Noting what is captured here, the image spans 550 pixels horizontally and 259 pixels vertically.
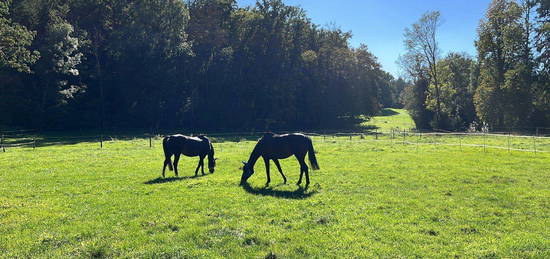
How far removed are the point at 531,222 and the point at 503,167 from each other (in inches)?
386

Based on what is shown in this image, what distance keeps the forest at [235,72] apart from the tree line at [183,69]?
0.16 m

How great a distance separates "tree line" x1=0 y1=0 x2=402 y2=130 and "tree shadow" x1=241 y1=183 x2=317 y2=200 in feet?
119

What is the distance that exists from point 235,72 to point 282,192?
44058 mm

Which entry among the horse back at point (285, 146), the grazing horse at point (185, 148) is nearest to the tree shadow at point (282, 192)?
the horse back at point (285, 146)

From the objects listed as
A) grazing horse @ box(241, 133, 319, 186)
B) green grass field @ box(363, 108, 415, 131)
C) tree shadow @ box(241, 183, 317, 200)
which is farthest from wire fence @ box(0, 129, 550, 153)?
green grass field @ box(363, 108, 415, 131)

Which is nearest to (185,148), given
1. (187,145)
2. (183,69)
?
(187,145)

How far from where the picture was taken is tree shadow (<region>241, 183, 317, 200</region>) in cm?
1137

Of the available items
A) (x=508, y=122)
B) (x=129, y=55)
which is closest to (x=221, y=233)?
(x=129, y=55)

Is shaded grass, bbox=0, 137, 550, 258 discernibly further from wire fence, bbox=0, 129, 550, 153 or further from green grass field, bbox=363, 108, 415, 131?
green grass field, bbox=363, 108, 415, 131

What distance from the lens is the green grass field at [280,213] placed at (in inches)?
274

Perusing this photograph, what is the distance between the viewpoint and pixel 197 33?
56.8m

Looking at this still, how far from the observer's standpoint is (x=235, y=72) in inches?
2137

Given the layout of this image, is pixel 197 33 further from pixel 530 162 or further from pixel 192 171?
pixel 530 162

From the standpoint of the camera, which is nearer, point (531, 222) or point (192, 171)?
point (531, 222)
